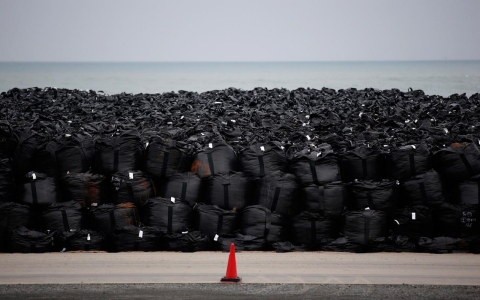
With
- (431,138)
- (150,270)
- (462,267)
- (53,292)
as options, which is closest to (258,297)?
(150,270)

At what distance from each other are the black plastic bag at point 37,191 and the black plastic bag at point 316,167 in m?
3.19

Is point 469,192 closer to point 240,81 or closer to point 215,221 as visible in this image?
point 215,221

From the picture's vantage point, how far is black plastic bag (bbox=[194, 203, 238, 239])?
8398 millimetres

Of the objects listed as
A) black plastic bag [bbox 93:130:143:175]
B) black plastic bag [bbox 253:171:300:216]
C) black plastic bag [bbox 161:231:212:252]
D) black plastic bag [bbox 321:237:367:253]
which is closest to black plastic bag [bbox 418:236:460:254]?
black plastic bag [bbox 321:237:367:253]

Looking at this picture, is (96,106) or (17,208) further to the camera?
(96,106)

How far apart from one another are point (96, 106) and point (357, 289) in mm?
11238

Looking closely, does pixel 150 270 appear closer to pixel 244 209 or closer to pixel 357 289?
pixel 244 209

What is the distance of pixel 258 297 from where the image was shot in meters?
6.45

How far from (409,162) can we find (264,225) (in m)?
2.16

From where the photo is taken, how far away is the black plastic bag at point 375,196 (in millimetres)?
8539

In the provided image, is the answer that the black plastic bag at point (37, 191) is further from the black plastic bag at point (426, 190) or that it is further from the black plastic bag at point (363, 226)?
the black plastic bag at point (426, 190)

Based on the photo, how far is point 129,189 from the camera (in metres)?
8.60

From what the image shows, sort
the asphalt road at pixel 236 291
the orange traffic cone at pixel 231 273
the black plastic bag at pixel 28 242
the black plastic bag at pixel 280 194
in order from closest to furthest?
the asphalt road at pixel 236 291 < the orange traffic cone at pixel 231 273 < the black plastic bag at pixel 28 242 < the black plastic bag at pixel 280 194

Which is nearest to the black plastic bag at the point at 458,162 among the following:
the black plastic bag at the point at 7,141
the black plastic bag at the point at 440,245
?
the black plastic bag at the point at 440,245
